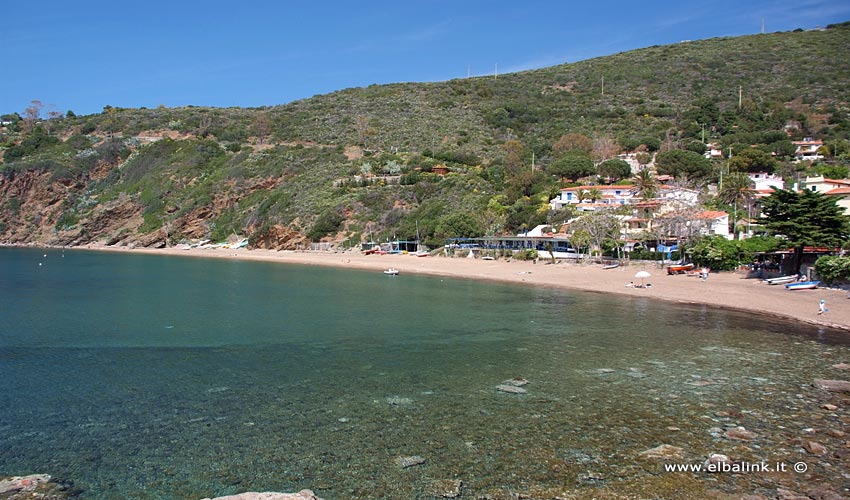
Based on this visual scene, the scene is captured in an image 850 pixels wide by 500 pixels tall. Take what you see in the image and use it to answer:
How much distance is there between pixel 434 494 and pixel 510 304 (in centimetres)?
2253

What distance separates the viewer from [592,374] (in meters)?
16.7

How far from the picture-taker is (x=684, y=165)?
70438mm

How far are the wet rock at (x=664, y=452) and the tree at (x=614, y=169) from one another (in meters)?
65.4

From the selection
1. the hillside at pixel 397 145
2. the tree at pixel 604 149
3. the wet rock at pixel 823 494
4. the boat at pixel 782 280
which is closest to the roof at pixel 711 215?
the boat at pixel 782 280

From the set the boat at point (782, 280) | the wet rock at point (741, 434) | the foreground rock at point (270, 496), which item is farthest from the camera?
the boat at point (782, 280)

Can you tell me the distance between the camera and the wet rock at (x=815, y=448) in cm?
1089

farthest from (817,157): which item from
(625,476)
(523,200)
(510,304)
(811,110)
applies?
(625,476)

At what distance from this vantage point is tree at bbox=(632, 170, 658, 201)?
2382 inches

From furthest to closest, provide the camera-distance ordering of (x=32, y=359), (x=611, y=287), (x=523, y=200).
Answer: (x=523, y=200) < (x=611, y=287) < (x=32, y=359)

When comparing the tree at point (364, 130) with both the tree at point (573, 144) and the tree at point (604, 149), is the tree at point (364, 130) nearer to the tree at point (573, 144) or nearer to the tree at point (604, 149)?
the tree at point (573, 144)

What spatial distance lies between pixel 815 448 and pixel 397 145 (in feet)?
287

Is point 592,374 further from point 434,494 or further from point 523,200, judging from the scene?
point 523,200

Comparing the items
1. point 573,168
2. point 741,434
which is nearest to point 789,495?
point 741,434

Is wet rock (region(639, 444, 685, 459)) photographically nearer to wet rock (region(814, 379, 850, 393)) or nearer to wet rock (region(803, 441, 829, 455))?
wet rock (region(803, 441, 829, 455))
